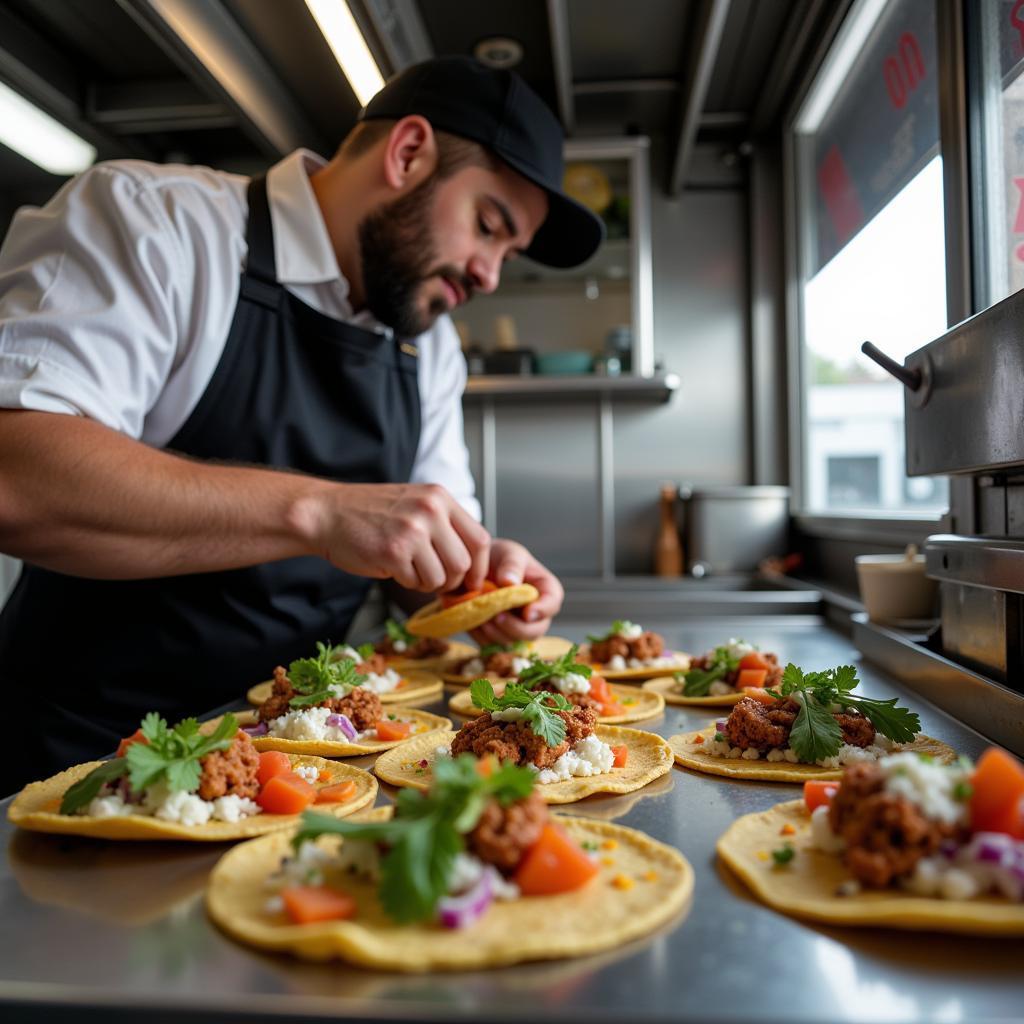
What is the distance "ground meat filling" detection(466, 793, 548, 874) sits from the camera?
94 centimetres

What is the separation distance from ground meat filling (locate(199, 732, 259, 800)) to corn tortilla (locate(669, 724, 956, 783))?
701 millimetres

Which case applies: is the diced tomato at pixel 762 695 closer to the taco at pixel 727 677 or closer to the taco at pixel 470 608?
the taco at pixel 727 677

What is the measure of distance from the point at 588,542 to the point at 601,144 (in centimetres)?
213

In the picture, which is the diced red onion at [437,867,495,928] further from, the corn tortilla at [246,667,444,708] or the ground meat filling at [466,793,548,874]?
the corn tortilla at [246,667,444,708]

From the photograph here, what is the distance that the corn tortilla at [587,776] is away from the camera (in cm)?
135

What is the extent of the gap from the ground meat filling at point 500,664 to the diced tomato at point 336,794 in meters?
0.89

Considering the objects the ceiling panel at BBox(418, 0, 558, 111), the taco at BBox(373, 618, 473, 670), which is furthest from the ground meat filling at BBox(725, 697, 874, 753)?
the ceiling panel at BBox(418, 0, 558, 111)

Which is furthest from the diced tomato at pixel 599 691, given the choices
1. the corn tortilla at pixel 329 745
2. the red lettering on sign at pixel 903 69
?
the red lettering on sign at pixel 903 69

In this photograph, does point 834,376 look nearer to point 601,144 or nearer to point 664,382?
point 664,382

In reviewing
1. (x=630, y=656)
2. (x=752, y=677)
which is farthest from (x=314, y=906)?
(x=630, y=656)

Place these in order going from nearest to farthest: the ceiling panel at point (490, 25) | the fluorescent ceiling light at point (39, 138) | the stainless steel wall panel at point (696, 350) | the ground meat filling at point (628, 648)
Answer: the ground meat filling at point (628, 648), the ceiling panel at point (490, 25), the fluorescent ceiling light at point (39, 138), the stainless steel wall panel at point (696, 350)

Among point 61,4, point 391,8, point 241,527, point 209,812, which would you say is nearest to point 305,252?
point 241,527

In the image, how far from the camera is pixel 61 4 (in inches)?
143

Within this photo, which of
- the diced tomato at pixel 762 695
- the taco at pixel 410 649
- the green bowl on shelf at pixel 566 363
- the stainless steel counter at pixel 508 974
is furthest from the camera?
→ the green bowl on shelf at pixel 566 363
